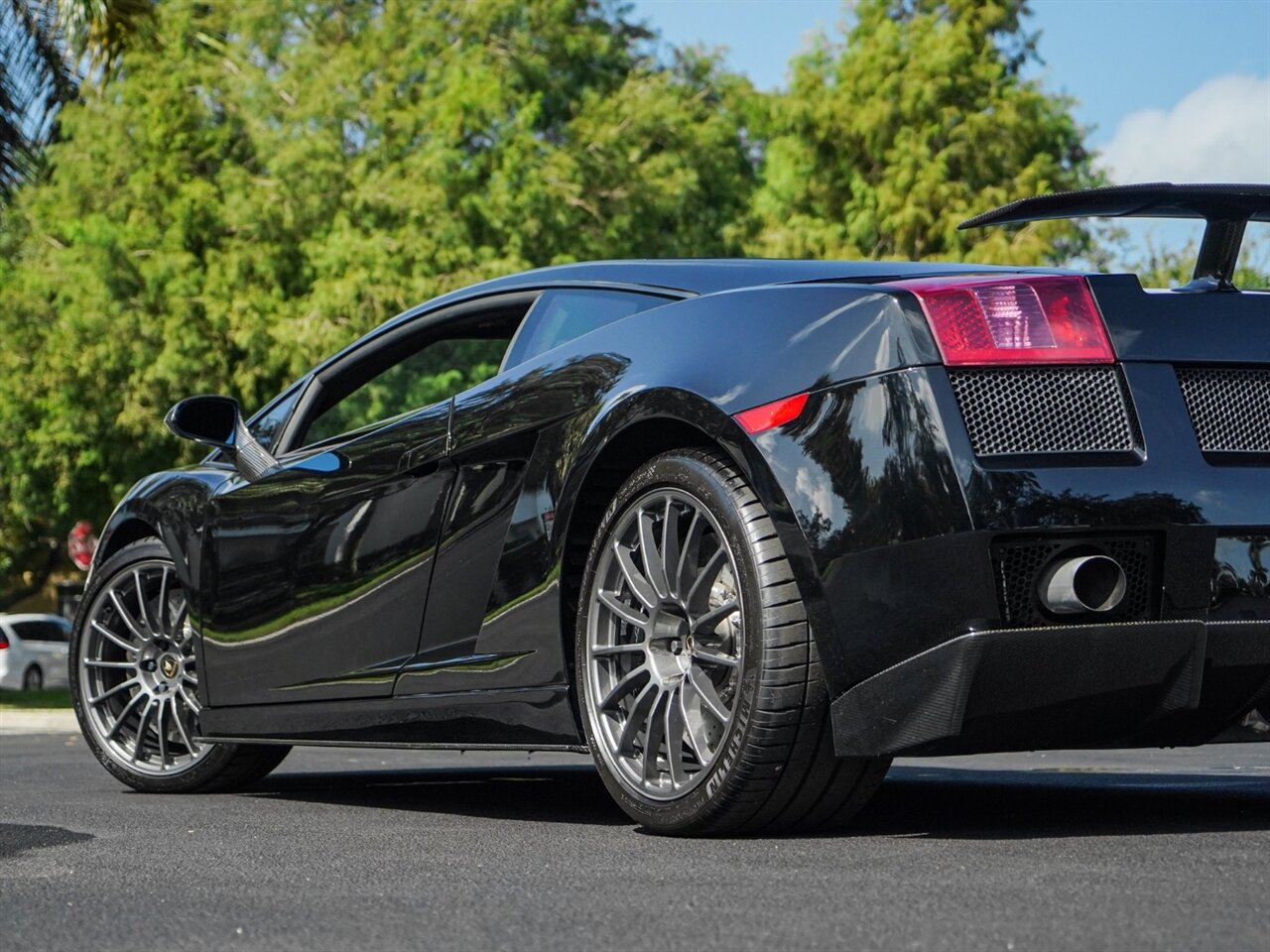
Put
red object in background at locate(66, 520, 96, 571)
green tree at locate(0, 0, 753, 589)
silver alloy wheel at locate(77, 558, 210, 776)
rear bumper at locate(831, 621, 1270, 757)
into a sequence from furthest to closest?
green tree at locate(0, 0, 753, 589)
red object in background at locate(66, 520, 96, 571)
silver alloy wheel at locate(77, 558, 210, 776)
rear bumper at locate(831, 621, 1270, 757)

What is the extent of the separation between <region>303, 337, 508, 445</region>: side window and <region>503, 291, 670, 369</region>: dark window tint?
14 centimetres

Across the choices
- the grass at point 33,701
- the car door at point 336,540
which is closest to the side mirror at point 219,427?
the car door at point 336,540

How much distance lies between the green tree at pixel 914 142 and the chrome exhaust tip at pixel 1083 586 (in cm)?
3005

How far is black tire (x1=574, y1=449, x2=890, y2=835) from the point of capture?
12.3 feet

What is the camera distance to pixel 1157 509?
11.8 ft

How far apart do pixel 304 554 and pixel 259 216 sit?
2356 centimetres

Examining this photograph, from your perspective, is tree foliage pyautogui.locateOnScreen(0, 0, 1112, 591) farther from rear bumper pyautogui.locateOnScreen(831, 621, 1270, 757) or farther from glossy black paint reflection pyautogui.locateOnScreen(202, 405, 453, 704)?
rear bumper pyautogui.locateOnScreen(831, 621, 1270, 757)

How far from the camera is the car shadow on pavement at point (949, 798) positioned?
4199mm

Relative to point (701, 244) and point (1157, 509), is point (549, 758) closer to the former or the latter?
point (1157, 509)

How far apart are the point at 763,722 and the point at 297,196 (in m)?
24.9

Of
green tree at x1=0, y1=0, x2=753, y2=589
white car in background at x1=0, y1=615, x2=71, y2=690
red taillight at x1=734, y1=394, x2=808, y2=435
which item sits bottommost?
white car in background at x1=0, y1=615, x2=71, y2=690

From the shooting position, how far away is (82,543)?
27703mm

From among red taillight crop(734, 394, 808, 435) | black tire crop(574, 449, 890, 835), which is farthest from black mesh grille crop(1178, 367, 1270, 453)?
black tire crop(574, 449, 890, 835)

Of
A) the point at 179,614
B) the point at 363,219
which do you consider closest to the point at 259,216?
the point at 363,219
